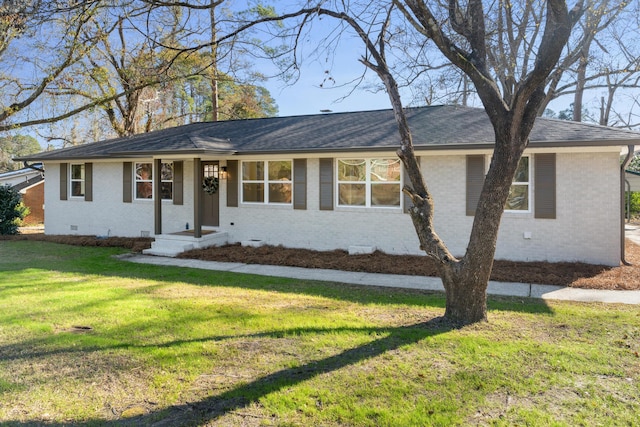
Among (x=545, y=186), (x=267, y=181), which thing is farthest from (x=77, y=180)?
(x=545, y=186)

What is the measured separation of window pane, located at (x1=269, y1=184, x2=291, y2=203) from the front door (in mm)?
1887

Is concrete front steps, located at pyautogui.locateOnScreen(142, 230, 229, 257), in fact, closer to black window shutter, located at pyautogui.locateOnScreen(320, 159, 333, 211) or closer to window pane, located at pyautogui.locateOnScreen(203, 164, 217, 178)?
window pane, located at pyautogui.locateOnScreen(203, 164, 217, 178)

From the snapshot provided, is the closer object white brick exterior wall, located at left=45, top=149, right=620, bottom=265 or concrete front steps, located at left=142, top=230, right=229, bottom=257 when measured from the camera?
white brick exterior wall, located at left=45, top=149, right=620, bottom=265

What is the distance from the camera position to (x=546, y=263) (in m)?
9.55

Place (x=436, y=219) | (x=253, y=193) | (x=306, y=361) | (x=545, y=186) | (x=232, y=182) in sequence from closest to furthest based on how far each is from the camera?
(x=306, y=361) < (x=545, y=186) < (x=436, y=219) < (x=253, y=193) < (x=232, y=182)

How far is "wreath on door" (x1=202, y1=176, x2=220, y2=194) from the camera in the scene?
1345cm

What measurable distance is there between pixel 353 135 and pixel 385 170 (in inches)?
53.9

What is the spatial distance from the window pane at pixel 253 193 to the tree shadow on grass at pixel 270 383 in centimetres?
796

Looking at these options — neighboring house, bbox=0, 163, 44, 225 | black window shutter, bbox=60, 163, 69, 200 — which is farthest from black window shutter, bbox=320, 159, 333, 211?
neighboring house, bbox=0, 163, 44, 225

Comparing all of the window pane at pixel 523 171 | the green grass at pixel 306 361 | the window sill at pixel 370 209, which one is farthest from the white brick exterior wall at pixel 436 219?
the green grass at pixel 306 361

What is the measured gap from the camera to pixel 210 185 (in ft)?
44.3

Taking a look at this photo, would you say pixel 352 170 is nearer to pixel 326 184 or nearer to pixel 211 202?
pixel 326 184

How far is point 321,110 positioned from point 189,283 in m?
9.84

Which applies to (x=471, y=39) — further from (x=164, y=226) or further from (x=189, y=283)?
(x=164, y=226)
